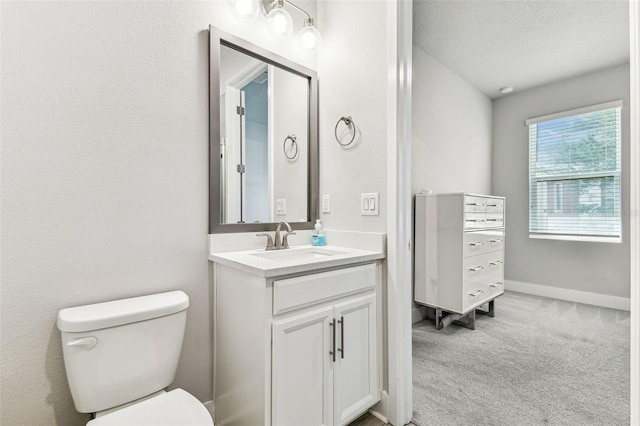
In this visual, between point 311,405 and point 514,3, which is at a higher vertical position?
point 514,3

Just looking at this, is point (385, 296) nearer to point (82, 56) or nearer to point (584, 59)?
point (82, 56)

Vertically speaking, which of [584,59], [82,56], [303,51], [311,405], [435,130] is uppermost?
[584,59]

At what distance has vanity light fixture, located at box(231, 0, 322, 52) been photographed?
5.08ft

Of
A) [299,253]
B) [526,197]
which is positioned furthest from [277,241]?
[526,197]

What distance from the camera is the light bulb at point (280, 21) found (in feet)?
5.42

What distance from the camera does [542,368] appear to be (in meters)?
2.04

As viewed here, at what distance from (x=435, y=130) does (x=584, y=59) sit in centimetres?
170

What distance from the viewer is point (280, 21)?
167 centimetres

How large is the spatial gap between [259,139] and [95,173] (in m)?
0.83

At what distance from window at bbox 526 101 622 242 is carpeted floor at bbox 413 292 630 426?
38.5 inches

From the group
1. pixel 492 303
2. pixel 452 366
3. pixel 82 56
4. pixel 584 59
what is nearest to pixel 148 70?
pixel 82 56

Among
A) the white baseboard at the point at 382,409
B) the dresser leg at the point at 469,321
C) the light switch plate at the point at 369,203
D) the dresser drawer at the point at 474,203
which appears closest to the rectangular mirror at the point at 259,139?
the light switch plate at the point at 369,203

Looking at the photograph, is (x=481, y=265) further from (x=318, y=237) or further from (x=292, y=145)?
(x=292, y=145)

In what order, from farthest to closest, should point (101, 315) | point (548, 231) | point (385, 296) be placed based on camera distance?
point (548, 231) < point (385, 296) < point (101, 315)
